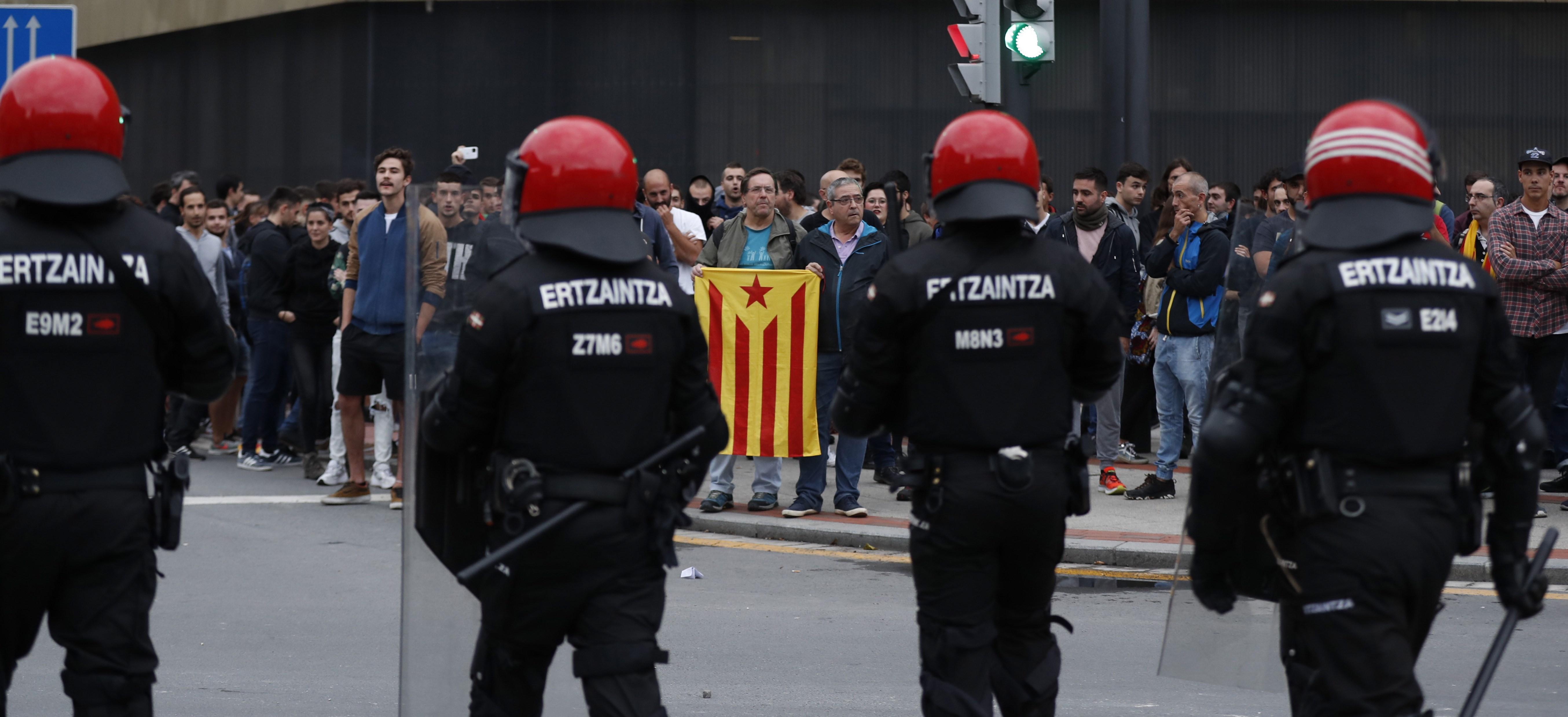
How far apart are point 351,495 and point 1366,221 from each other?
8.12 m

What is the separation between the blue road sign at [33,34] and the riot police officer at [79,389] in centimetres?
501

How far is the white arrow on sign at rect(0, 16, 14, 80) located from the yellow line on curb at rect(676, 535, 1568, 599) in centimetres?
421

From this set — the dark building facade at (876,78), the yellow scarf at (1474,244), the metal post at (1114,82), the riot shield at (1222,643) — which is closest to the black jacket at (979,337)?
the riot shield at (1222,643)

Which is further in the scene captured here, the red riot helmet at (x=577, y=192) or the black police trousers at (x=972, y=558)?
the black police trousers at (x=972, y=558)

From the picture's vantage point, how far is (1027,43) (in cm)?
1170

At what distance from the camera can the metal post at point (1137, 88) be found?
13.6 m

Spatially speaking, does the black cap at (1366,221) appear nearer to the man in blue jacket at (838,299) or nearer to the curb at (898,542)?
the curb at (898,542)

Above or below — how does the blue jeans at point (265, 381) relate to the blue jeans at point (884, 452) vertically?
above

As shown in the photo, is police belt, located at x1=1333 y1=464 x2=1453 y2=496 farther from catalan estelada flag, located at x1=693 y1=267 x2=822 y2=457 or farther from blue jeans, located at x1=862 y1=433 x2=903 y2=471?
blue jeans, located at x1=862 y1=433 x2=903 y2=471

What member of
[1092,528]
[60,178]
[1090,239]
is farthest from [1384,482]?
[1090,239]

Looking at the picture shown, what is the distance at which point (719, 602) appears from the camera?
26.2ft

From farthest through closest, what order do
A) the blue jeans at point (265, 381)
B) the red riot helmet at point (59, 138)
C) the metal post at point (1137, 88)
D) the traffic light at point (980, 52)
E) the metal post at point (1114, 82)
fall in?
the metal post at point (1137, 88) → the metal post at point (1114, 82) → the blue jeans at point (265, 381) → the traffic light at point (980, 52) → the red riot helmet at point (59, 138)

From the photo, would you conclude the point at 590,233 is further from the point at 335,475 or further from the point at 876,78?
the point at 876,78

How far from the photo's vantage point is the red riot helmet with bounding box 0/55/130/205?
4.15m
